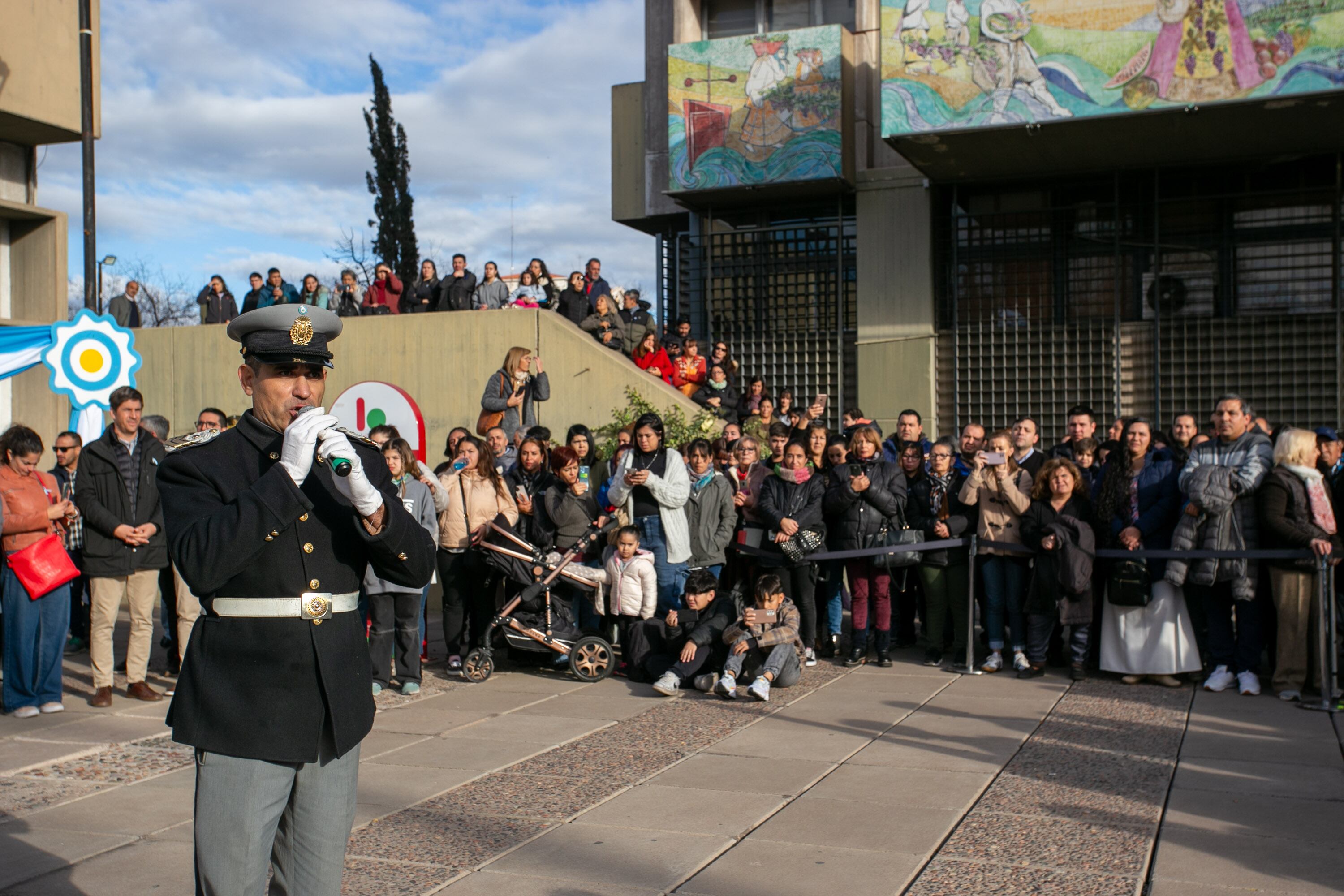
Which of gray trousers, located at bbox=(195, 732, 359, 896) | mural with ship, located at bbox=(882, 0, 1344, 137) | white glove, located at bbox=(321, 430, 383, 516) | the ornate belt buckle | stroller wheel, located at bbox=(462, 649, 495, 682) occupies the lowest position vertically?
stroller wheel, located at bbox=(462, 649, 495, 682)

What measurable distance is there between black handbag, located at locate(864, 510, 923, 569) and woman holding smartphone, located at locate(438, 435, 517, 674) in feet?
9.78

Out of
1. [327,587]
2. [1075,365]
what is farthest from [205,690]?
[1075,365]

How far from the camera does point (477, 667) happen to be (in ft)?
30.4

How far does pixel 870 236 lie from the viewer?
57.0 feet

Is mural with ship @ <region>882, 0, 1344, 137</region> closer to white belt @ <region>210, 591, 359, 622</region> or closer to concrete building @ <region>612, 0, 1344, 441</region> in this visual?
concrete building @ <region>612, 0, 1344, 441</region>

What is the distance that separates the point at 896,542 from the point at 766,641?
1853mm

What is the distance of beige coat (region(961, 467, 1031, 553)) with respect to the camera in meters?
9.41

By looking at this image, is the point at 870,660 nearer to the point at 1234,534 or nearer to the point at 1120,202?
the point at 1234,534

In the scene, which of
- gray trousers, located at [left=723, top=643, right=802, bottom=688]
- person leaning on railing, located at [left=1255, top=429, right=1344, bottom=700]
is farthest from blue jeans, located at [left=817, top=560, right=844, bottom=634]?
person leaning on railing, located at [left=1255, top=429, right=1344, bottom=700]

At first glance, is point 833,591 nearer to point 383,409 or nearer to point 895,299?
point 895,299

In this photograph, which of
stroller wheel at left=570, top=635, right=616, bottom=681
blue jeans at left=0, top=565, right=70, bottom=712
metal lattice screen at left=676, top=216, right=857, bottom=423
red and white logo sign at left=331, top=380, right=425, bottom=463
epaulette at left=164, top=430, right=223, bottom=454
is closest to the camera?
epaulette at left=164, top=430, right=223, bottom=454

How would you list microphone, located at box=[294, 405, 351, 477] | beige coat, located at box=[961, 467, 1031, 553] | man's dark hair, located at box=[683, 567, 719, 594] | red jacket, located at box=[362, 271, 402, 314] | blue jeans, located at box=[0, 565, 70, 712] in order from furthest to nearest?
red jacket, located at box=[362, 271, 402, 314], beige coat, located at box=[961, 467, 1031, 553], man's dark hair, located at box=[683, 567, 719, 594], blue jeans, located at box=[0, 565, 70, 712], microphone, located at box=[294, 405, 351, 477]

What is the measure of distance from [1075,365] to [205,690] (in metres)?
14.9

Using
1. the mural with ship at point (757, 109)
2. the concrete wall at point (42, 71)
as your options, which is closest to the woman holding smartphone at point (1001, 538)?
the mural with ship at point (757, 109)
